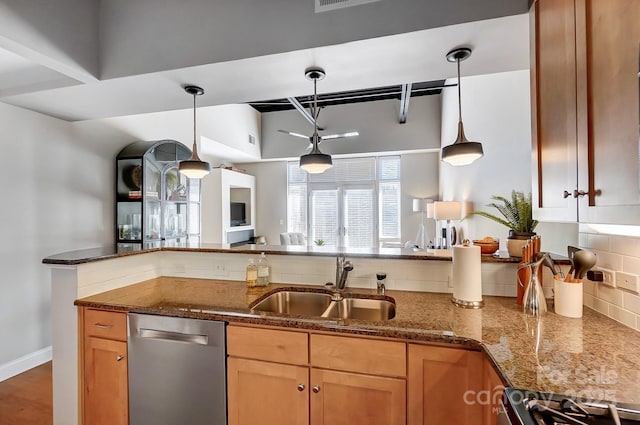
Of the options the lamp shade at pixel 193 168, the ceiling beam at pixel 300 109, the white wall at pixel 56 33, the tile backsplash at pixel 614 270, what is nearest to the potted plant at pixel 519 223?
the tile backsplash at pixel 614 270

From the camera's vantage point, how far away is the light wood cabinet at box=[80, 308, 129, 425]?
1670mm

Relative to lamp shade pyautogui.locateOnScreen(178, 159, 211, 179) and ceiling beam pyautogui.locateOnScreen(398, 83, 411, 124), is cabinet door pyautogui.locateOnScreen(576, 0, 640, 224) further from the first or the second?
ceiling beam pyautogui.locateOnScreen(398, 83, 411, 124)

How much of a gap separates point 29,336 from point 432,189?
687 cm

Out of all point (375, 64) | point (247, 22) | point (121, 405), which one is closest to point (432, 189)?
point (375, 64)

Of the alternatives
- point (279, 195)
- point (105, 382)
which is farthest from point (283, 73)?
point (279, 195)

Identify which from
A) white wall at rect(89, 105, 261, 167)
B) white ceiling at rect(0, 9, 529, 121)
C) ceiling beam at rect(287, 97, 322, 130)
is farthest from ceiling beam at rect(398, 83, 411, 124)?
white wall at rect(89, 105, 261, 167)

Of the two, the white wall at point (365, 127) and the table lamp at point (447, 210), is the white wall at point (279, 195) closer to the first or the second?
the white wall at point (365, 127)

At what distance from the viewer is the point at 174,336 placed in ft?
5.23

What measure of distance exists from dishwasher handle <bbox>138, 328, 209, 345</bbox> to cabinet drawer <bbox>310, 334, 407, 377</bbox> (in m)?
0.58

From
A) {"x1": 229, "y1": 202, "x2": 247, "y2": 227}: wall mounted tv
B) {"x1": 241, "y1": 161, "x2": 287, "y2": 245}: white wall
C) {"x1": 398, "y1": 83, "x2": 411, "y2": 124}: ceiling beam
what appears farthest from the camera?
{"x1": 241, "y1": 161, "x2": 287, "y2": 245}: white wall

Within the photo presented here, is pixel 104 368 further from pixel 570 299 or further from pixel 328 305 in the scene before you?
pixel 570 299

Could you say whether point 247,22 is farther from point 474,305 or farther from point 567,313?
point 567,313

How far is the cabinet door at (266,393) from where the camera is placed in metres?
1.39

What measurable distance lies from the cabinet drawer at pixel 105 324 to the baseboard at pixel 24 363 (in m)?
1.72
